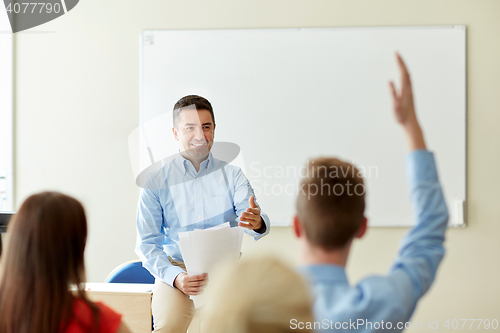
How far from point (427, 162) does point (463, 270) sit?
2310mm

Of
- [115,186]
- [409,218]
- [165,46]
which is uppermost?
[165,46]

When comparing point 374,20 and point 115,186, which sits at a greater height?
point 374,20

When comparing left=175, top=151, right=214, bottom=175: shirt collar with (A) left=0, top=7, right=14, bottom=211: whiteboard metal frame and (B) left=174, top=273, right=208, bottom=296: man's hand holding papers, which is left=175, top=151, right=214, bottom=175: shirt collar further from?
(A) left=0, top=7, right=14, bottom=211: whiteboard metal frame

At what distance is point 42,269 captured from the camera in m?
0.87

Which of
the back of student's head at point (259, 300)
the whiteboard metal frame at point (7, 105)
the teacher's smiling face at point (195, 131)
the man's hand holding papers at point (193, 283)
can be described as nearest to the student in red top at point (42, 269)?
the back of student's head at point (259, 300)

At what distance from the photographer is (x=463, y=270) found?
2762 mm

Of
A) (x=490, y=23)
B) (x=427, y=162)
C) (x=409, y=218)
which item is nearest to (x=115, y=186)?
(x=409, y=218)

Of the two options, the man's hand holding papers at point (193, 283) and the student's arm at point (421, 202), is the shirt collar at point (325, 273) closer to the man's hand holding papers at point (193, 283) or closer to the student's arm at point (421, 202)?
the student's arm at point (421, 202)

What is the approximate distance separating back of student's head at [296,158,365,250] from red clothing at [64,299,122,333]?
50cm

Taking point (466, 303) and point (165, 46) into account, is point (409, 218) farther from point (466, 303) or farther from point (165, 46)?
point (165, 46)

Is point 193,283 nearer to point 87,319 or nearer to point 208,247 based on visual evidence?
point 208,247

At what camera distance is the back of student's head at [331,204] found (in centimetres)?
87

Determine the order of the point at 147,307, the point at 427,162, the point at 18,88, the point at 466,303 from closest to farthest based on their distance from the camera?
the point at 427,162 → the point at 147,307 → the point at 466,303 → the point at 18,88

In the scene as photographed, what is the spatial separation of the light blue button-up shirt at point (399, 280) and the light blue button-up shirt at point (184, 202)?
1077 mm
